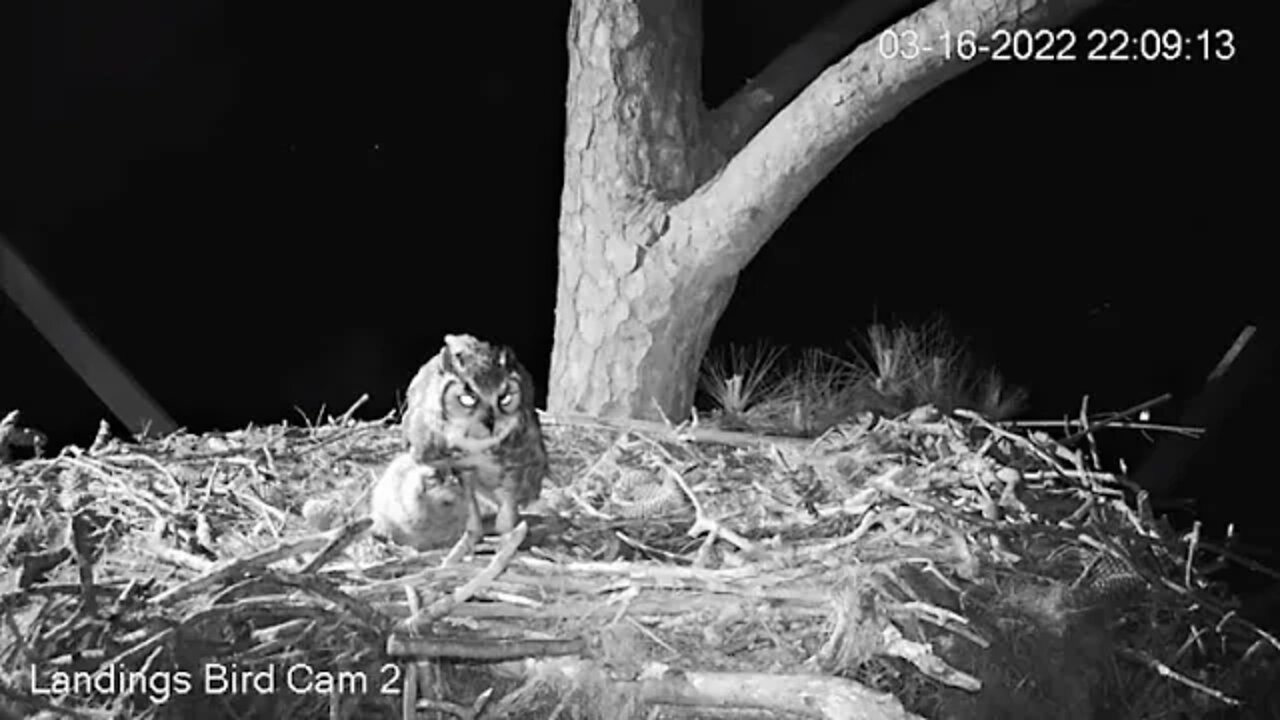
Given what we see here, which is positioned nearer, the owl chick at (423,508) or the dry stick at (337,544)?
the dry stick at (337,544)

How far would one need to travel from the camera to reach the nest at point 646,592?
3.45 ft

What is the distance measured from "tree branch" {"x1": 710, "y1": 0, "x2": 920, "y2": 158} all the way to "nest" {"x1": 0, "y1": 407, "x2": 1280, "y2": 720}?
16.5 inches

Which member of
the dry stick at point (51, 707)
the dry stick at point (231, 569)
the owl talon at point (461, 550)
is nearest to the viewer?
the dry stick at point (51, 707)

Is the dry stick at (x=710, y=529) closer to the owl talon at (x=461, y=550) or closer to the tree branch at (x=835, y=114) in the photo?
the owl talon at (x=461, y=550)

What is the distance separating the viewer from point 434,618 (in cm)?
112

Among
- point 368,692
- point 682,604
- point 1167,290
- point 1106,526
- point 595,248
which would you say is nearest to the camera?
point 368,692

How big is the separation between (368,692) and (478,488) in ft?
1.09

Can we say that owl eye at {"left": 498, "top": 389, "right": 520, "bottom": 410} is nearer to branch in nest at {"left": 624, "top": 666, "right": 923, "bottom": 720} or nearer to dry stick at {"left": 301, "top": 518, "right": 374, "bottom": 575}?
dry stick at {"left": 301, "top": 518, "right": 374, "bottom": 575}

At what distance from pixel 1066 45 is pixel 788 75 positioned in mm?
346

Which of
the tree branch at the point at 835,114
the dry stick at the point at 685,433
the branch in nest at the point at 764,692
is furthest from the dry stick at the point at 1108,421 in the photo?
the branch in nest at the point at 764,692

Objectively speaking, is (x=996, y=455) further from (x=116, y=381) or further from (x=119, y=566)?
(x=116, y=381)

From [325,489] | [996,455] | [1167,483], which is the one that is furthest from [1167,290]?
[325,489]

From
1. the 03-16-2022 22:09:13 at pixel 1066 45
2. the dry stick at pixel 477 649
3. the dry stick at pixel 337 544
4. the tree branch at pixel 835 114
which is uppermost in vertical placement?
the 03-16-2022 22:09:13 at pixel 1066 45

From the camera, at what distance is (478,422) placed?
1342 mm
